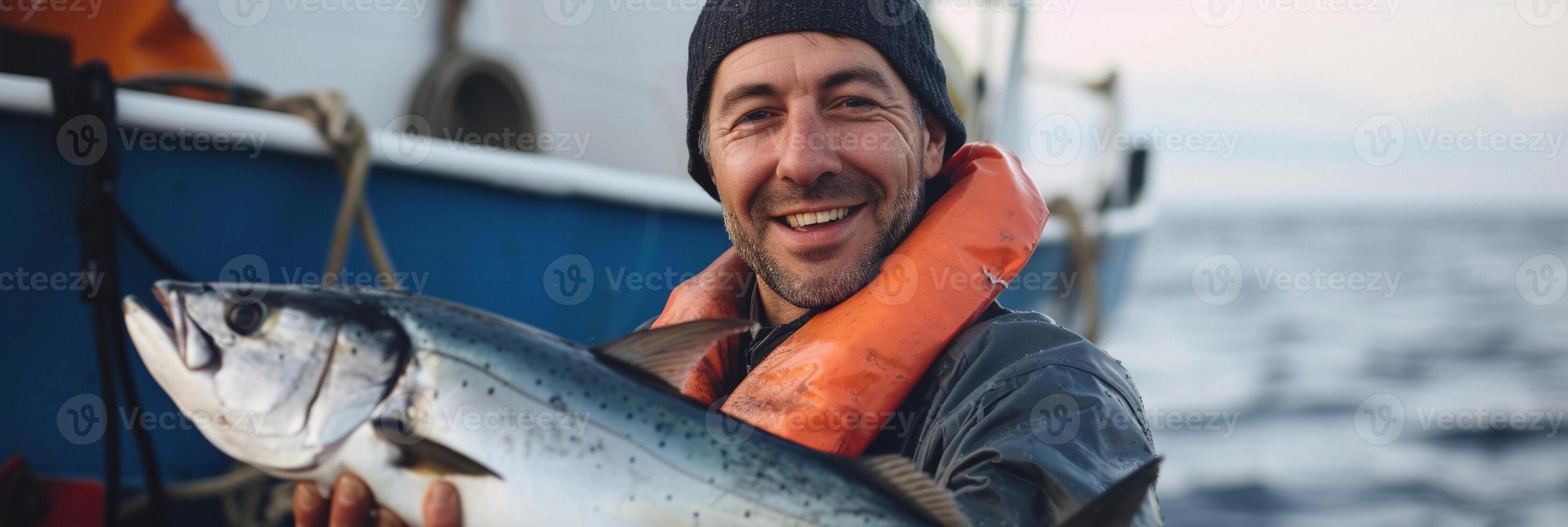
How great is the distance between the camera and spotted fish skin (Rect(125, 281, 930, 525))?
165cm

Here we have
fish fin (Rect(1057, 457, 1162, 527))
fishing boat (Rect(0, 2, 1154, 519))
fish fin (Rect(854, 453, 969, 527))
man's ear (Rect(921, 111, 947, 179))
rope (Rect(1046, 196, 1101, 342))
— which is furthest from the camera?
rope (Rect(1046, 196, 1101, 342))

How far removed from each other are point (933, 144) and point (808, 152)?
71cm

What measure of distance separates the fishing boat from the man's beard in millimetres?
2490

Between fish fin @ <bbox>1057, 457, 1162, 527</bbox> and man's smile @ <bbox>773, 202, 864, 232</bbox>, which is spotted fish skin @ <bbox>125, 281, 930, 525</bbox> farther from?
man's smile @ <bbox>773, 202, 864, 232</bbox>

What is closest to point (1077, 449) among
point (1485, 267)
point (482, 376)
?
point (482, 376)

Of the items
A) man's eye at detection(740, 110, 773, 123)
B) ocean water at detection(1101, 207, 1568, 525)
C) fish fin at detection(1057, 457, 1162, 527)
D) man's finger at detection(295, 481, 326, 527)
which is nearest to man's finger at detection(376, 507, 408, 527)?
man's finger at detection(295, 481, 326, 527)

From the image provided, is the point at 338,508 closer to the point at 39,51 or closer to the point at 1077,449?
the point at 1077,449

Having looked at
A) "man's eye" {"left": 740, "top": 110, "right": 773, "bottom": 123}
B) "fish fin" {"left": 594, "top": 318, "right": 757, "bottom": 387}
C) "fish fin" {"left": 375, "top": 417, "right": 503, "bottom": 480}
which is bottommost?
"fish fin" {"left": 375, "top": 417, "right": 503, "bottom": 480}

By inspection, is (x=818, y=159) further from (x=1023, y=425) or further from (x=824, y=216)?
(x=1023, y=425)

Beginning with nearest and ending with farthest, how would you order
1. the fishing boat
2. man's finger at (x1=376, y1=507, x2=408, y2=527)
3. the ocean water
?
man's finger at (x1=376, y1=507, x2=408, y2=527)
the fishing boat
the ocean water

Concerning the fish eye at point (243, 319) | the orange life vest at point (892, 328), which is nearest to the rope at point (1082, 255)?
the orange life vest at point (892, 328)

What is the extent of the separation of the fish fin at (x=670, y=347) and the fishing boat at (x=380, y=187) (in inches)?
115

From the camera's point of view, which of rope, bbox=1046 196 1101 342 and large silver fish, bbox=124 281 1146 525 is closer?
large silver fish, bbox=124 281 1146 525

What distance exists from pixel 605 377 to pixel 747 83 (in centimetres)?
117
